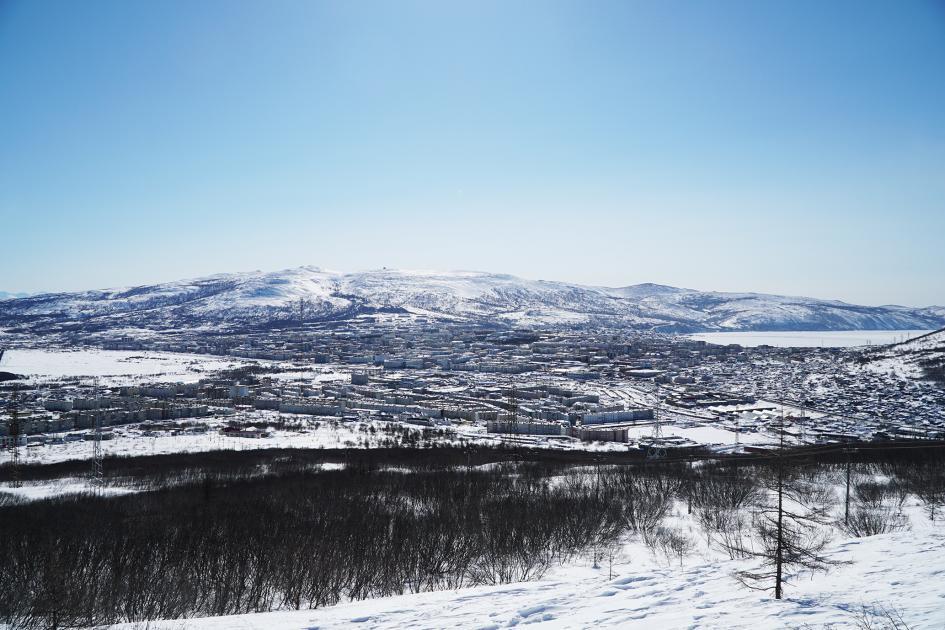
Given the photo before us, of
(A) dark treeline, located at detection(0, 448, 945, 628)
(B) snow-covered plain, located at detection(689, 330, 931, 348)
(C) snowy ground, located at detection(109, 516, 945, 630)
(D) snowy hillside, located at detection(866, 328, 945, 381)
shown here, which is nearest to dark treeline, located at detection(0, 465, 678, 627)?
(A) dark treeline, located at detection(0, 448, 945, 628)

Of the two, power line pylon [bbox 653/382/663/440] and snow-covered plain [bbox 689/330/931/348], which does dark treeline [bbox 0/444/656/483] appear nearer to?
power line pylon [bbox 653/382/663/440]

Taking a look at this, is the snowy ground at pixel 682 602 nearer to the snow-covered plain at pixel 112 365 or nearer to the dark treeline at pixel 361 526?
the dark treeline at pixel 361 526

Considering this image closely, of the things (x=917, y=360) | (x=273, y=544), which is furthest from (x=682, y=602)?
(x=917, y=360)

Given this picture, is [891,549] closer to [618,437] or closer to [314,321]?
[618,437]

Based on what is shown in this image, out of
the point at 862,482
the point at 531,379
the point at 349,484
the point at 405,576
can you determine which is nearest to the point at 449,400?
the point at 531,379

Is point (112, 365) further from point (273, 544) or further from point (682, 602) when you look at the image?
point (682, 602)

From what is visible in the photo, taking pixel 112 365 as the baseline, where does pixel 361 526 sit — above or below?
above
